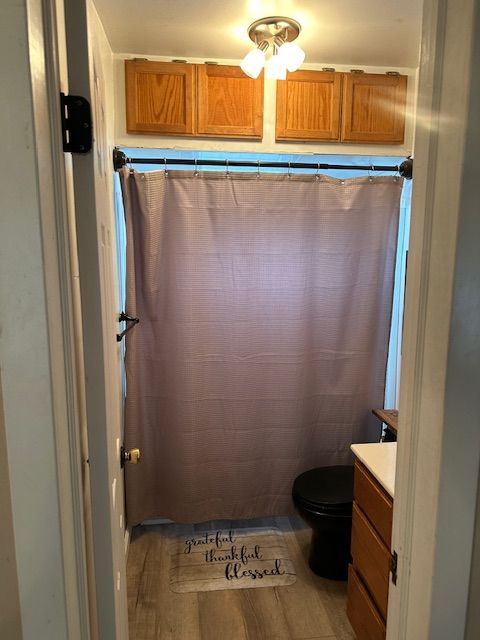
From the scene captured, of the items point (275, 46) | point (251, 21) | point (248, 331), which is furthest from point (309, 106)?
point (248, 331)

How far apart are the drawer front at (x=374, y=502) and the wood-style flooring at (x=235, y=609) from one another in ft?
2.07

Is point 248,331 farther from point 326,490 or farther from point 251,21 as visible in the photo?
point 251,21

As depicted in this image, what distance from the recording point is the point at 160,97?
2203 mm

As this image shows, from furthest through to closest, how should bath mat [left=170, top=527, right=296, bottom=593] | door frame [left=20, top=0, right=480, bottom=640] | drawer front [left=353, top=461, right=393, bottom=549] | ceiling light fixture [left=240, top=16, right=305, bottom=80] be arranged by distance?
bath mat [left=170, top=527, right=296, bottom=593], ceiling light fixture [left=240, top=16, right=305, bottom=80], drawer front [left=353, top=461, right=393, bottom=549], door frame [left=20, top=0, right=480, bottom=640]

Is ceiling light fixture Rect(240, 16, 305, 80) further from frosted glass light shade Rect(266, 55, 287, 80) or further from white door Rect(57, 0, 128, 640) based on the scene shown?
white door Rect(57, 0, 128, 640)

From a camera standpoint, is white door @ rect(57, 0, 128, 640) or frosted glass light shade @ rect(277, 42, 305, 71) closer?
white door @ rect(57, 0, 128, 640)

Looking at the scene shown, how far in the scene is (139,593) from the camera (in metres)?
2.13

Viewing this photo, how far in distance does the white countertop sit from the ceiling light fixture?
1.56 m

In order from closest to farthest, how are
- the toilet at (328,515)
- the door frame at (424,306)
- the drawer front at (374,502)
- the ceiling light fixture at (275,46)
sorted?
the door frame at (424,306) → the drawer front at (374,502) → the ceiling light fixture at (275,46) → the toilet at (328,515)

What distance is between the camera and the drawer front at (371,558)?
5.08 ft

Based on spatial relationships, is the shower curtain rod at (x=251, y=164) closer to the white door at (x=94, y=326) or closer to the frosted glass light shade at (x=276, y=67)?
the frosted glass light shade at (x=276, y=67)

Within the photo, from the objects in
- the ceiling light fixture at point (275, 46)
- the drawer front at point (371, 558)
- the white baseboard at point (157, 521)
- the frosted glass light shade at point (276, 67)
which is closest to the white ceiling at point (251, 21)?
the ceiling light fixture at point (275, 46)

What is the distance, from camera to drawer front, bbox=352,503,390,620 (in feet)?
5.08

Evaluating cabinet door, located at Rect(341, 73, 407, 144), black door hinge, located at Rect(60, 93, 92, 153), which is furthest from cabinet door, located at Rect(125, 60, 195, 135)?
black door hinge, located at Rect(60, 93, 92, 153)
